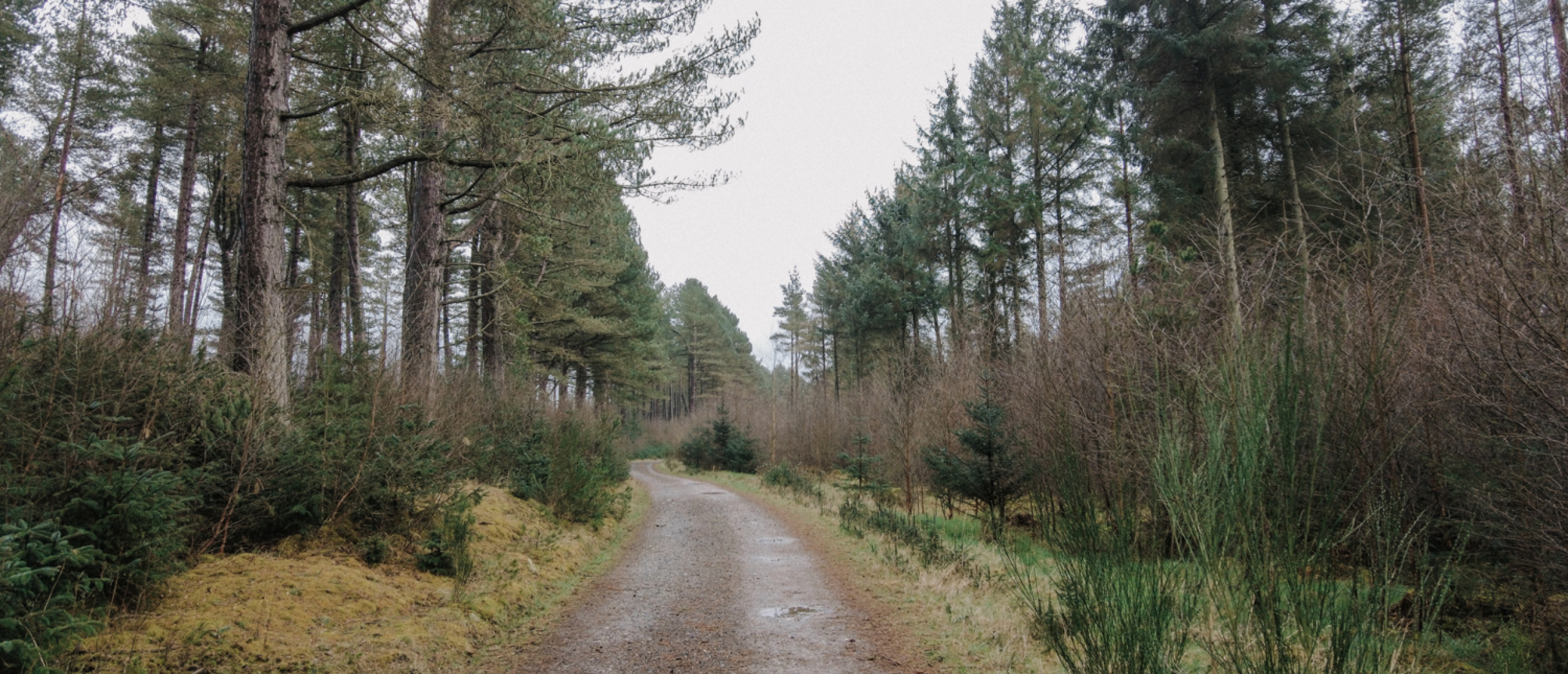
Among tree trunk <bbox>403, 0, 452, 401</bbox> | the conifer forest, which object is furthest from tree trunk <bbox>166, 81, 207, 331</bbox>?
tree trunk <bbox>403, 0, 452, 401</bbox>

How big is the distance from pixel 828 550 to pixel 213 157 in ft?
62.7

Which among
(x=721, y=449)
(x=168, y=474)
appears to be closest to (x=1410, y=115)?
(x=168, y=474)

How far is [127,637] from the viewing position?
3.12m

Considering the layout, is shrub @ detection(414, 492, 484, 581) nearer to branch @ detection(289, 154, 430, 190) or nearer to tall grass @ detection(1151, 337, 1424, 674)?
branch @ detection(289, 154, 430, 190)

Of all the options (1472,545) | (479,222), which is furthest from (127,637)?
(1472,545)

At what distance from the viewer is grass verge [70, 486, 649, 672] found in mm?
3229

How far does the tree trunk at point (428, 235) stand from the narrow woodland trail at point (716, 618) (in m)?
3.10

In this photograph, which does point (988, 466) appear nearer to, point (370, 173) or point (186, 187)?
point (370, 173)

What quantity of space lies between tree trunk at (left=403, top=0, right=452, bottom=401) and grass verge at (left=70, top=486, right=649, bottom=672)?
199 centimetres

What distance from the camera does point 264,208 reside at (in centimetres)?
→ 590

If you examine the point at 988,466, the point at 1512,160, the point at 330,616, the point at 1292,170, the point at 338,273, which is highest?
the point at 1292,170

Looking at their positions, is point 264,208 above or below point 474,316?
below

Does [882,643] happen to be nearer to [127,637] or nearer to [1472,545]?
[127,637]

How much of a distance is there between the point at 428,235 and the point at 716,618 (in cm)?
747
